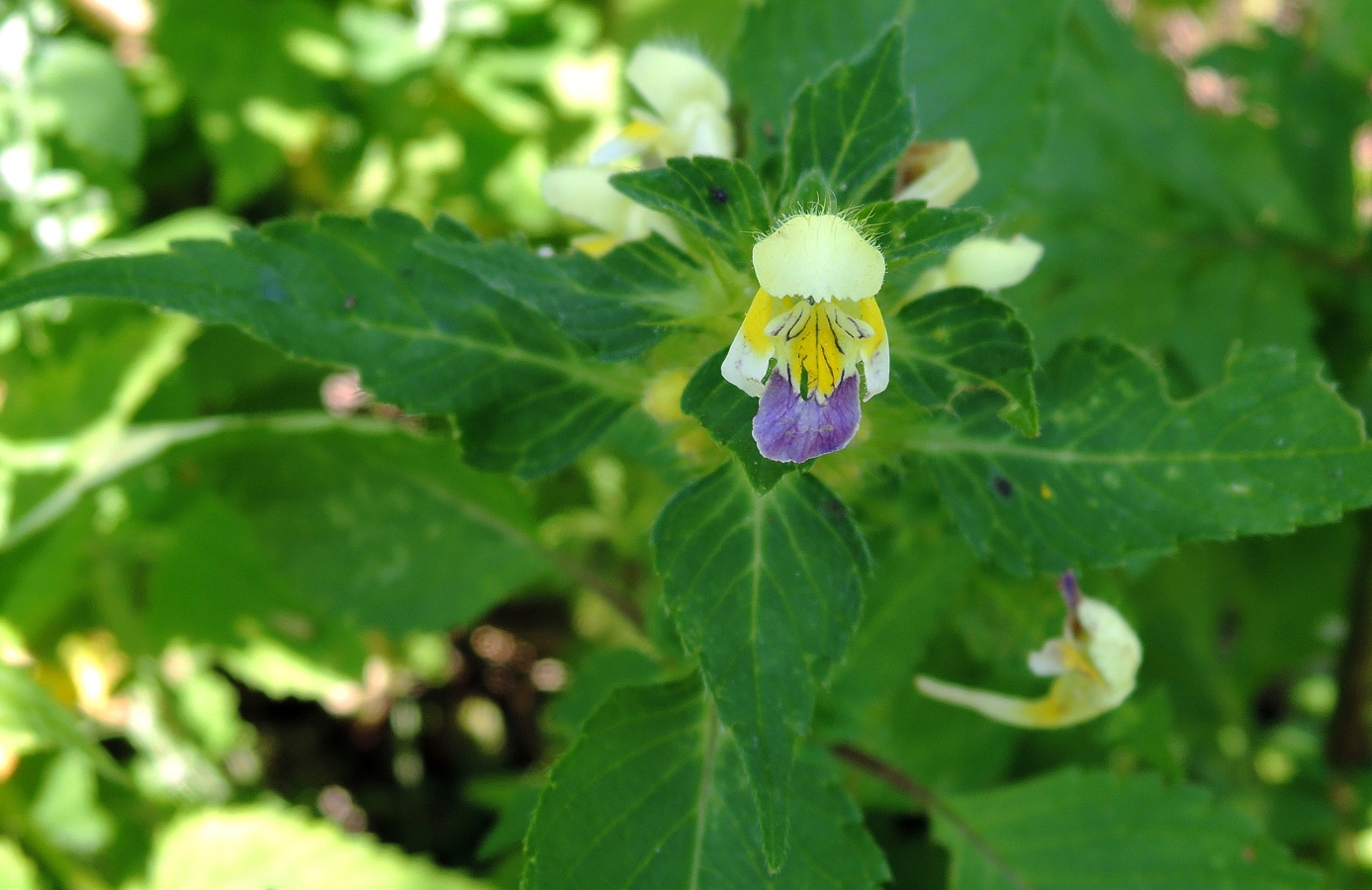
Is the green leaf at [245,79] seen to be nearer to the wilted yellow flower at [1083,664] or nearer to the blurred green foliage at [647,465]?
the blurred green foliage at [647,465]

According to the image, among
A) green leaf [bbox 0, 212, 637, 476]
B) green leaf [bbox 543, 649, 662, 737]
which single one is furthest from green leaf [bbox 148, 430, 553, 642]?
green leaf [bbox 0, 212, 637, 476]

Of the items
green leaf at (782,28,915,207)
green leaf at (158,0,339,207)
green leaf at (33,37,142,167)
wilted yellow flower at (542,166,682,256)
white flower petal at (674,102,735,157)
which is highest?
green leaf at (782,28,915,207)

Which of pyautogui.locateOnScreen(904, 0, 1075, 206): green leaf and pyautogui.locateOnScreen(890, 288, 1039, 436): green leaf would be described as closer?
pyautogui.locateOnScreen(890, 288, 1039, 436): green leaf

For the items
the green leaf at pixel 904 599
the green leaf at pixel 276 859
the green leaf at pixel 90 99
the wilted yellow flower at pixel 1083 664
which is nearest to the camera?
the wilted yellow flower at pixel 1083 664

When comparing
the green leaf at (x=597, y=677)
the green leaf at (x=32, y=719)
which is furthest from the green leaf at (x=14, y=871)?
the green leaf at (x=597, y=677)

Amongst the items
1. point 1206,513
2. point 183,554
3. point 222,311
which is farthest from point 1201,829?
point 183,554

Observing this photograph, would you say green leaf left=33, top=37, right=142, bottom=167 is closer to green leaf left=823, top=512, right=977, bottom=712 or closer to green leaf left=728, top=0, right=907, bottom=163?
green leaf left=728, top=0, right=907, bottom=163
